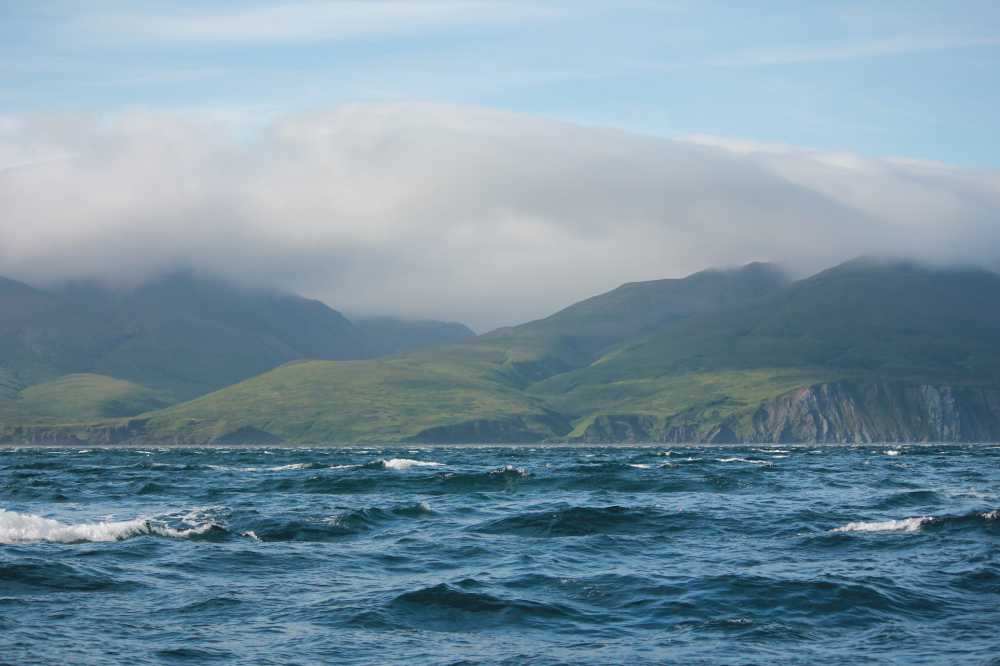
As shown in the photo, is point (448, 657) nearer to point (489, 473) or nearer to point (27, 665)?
point (27, 665)

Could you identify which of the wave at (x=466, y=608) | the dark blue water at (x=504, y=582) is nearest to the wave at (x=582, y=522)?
the dark blue water at (x=504, y=582)

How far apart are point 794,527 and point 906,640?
981 inches

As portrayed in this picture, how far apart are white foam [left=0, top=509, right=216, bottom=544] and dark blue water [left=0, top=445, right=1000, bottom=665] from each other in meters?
0.13

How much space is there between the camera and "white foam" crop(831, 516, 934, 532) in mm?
52875

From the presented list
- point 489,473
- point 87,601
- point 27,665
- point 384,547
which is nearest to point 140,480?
point 489,473

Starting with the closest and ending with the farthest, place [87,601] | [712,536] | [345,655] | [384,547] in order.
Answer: [345,655] < [87,601] < [384,547] < [712,536]

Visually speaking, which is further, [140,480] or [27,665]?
[140,480]

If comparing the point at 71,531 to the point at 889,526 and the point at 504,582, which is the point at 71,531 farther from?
the point at 889,526

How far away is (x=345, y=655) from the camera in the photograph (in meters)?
28.4

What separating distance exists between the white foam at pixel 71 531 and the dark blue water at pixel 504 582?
13 cm

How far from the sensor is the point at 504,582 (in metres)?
38.8

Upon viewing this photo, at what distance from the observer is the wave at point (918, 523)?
53000 mm

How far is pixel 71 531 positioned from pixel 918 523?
1486 inches

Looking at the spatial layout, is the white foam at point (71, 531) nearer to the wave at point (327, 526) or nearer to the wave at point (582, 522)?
the wave at point (327, 526)
